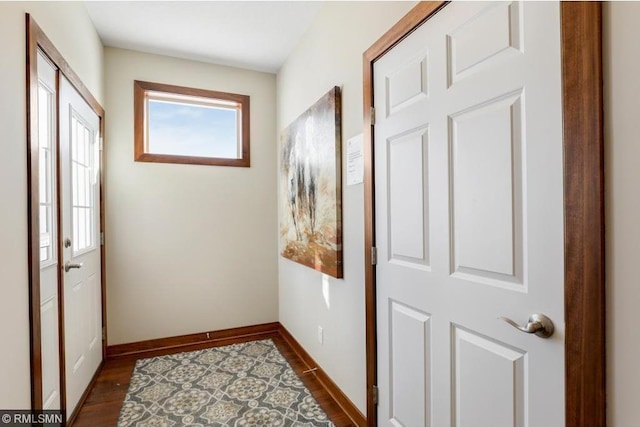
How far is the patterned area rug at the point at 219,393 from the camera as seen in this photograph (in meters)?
1.92

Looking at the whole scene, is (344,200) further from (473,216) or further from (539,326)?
(539,326)

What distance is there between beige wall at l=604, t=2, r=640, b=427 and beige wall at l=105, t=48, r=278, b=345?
2814 millimetres

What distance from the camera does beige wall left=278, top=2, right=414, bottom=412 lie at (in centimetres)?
180

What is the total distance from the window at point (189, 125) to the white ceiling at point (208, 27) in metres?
0.35

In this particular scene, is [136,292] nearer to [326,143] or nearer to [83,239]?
[83,239]

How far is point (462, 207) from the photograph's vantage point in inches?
45.8

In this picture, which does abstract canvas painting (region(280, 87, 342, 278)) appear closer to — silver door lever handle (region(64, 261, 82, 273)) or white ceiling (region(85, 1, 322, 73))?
white ceiling (region(85, 1, 322, 73))

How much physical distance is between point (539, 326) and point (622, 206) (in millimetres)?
375

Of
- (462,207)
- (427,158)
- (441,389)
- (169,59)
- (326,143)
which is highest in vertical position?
(169,59)

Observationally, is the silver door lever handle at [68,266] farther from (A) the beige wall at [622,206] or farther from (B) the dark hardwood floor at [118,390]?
(A) the beige wall at [622,206]

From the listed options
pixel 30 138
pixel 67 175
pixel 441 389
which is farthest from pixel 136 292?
pixel 441 389

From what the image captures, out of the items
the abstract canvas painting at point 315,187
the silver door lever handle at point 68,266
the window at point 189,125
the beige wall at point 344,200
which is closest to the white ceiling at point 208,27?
the beige wall at point 344,200

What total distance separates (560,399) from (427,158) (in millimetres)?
884

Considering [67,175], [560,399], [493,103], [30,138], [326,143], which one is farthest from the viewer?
[326,143]
